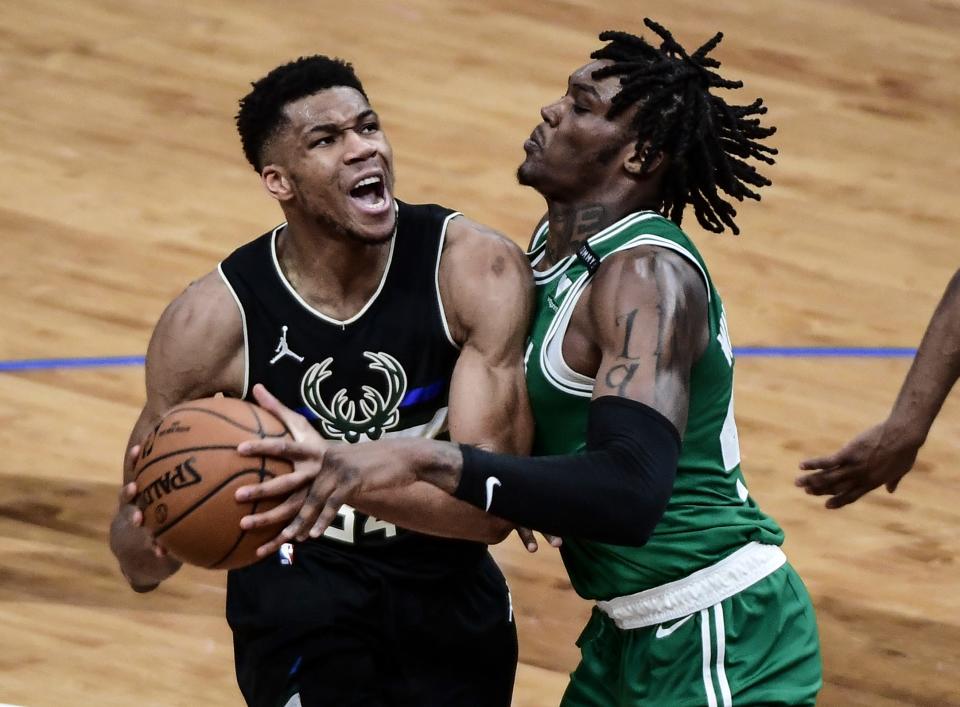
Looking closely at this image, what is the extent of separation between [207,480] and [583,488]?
81 cm

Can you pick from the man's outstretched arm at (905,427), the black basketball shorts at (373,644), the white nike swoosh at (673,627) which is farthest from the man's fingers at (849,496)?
the black basketball shorts at (373,644)

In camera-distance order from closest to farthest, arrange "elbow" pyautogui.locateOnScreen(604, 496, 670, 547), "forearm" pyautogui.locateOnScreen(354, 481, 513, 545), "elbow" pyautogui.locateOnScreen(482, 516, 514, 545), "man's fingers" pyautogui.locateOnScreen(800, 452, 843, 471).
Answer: "elbow" pyautogui.locateOnScreen(604, 496, 670, 547) → "forearm" pyautogui.locateOnScreen(354, 481, 513, 545) → "elbow" pyautogui.locateOnScreen(482, 516, 514, 545) → "man's fingers" pyautogui.locateOnScreen(800, 452, 843, 471)

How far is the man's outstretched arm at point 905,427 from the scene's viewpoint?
4.48 m

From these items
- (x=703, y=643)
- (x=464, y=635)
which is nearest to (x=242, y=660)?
(x=464, y=635)

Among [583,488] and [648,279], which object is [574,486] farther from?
[648,279]

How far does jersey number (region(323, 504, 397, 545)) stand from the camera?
14.3ft

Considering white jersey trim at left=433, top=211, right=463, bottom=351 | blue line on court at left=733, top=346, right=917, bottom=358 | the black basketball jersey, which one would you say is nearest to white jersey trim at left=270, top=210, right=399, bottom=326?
the black basketball jersey

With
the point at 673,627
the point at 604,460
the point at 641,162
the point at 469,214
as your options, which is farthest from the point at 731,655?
the point at 469,214

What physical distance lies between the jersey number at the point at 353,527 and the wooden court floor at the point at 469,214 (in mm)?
1218

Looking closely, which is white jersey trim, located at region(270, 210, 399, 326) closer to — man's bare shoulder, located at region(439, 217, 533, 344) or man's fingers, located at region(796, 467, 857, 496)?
man's bare shoulder, located at region(439, 217, 533, 344)

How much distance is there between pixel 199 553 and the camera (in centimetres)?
362

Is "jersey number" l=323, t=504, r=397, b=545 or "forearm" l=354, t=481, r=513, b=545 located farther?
"jersey number" l=323, t=504, r=397, b=545

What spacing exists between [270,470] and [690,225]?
5131 mm

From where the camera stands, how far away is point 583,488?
11.0 ft
